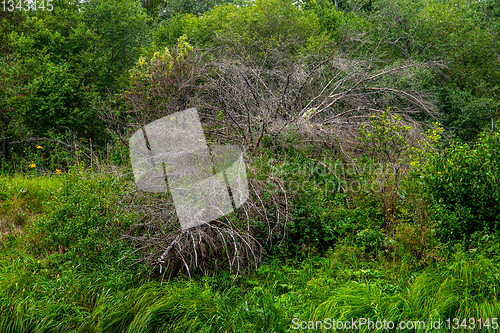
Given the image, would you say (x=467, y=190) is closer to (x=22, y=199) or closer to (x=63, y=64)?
(x=22, y=199)

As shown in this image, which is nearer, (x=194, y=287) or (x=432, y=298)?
(x=432, y=298)

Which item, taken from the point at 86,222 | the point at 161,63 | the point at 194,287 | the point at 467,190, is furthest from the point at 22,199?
the point at 467,190

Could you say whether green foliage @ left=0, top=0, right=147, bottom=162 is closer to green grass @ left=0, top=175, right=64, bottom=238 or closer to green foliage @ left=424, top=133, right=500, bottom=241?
green grass @ left=0, top=175, right=64, bottom=238

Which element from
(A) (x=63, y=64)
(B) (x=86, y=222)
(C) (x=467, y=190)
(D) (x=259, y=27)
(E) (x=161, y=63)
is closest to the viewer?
(C) (x=467, y=190)

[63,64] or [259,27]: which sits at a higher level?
[259,27]

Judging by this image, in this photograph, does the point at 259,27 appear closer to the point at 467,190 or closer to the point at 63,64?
the point at 63,64

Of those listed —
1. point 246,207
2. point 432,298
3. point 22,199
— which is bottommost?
point 432,298

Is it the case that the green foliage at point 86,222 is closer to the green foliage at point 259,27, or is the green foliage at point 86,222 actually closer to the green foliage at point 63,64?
the green foliage at point 63,64

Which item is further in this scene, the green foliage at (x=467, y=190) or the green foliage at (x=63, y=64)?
the green foliage at (x=63, y=64)

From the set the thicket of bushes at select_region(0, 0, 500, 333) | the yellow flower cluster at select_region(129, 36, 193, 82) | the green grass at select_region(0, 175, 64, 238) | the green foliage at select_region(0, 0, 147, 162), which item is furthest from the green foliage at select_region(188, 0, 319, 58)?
the green grass at select_region(0, 175, 64, 238)

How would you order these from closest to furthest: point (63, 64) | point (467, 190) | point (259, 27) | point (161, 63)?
1. point (467, 190)
2. point (161, 63)
3. point (63, 64)
4. point (259, 27)

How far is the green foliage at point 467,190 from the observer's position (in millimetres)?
3961

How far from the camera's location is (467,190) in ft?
13.4

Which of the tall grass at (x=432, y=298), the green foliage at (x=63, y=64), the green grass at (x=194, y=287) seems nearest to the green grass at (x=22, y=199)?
the green grass at (x=194, y=287)
